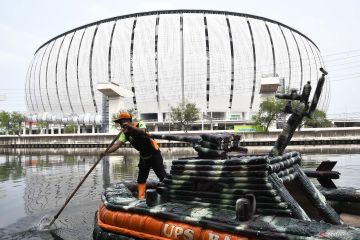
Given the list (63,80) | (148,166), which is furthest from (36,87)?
(148,166)

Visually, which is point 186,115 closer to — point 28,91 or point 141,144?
point 141,144

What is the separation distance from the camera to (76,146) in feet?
173

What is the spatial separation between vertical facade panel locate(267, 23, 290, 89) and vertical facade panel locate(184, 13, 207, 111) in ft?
62.4

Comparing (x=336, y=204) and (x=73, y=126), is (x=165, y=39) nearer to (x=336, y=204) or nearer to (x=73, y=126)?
(x=73, y=126)

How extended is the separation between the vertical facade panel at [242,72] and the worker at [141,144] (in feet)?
253

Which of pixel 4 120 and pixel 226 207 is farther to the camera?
pixel 4 120

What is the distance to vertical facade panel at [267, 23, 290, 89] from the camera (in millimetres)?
87625

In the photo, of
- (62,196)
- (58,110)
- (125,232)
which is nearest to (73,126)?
(58,110)

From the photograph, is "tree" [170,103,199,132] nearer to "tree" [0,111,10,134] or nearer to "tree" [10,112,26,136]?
"tree" [10,112,26,136]

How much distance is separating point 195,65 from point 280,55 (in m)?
22.5

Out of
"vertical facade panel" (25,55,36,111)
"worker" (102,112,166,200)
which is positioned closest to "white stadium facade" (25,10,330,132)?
"vertical facade panel" (25,55,36,111)

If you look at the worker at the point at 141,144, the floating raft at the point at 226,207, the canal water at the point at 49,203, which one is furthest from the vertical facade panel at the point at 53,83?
the floating raft at the point at 226,207

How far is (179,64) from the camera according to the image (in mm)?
81688

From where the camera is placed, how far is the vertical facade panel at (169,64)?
8188 centimetres
